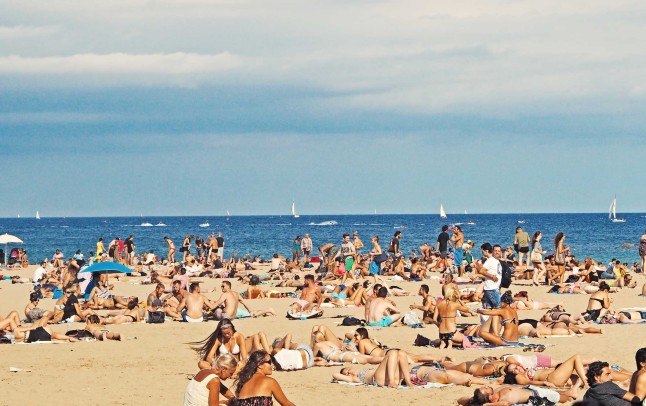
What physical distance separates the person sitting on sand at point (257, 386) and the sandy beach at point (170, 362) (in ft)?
7.93

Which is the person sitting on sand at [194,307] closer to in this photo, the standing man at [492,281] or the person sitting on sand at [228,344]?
the person sitting on sand at [228,344]

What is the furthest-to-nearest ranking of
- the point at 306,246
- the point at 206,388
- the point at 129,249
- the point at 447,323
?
1. the point at 129,249
2. the point at 306,246
3. the point at 447,323
4. the point at 206,388

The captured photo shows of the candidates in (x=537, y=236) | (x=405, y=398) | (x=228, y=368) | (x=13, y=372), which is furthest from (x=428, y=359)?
(x=537, y=236)

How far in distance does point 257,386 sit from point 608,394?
363 cm

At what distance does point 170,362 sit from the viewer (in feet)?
47.9

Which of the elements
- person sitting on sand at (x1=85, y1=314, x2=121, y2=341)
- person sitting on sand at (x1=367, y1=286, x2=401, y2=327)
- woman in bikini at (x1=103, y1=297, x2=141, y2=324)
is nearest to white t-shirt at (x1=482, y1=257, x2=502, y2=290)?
person sitting on sand at (x1=367, y1=286, x2=401, y2=327)

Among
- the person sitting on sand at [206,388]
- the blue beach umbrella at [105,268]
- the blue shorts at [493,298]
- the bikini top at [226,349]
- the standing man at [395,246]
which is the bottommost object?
the bikini top at [226,349]

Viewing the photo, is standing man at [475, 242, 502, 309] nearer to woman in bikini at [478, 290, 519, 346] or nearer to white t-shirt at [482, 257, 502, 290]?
white t-shirt at [482, 257, 502, 290]

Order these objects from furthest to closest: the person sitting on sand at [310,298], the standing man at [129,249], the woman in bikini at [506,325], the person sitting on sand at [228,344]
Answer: the standing man at [129,249] < the person sitting on sand at [310,298] < the woman in bikini at [506,325] < the person sitting on sand at [228,344]

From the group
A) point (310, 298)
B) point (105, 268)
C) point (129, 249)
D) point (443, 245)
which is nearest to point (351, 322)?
point (310, 298)

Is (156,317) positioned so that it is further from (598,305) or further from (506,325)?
(598,305)

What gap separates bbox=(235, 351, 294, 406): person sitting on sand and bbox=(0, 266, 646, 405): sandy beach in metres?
2.42

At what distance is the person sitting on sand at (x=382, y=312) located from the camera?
59.1 feet

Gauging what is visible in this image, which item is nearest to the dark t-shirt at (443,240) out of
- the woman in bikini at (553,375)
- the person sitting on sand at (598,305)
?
the person sitting on sand at (598,305)
